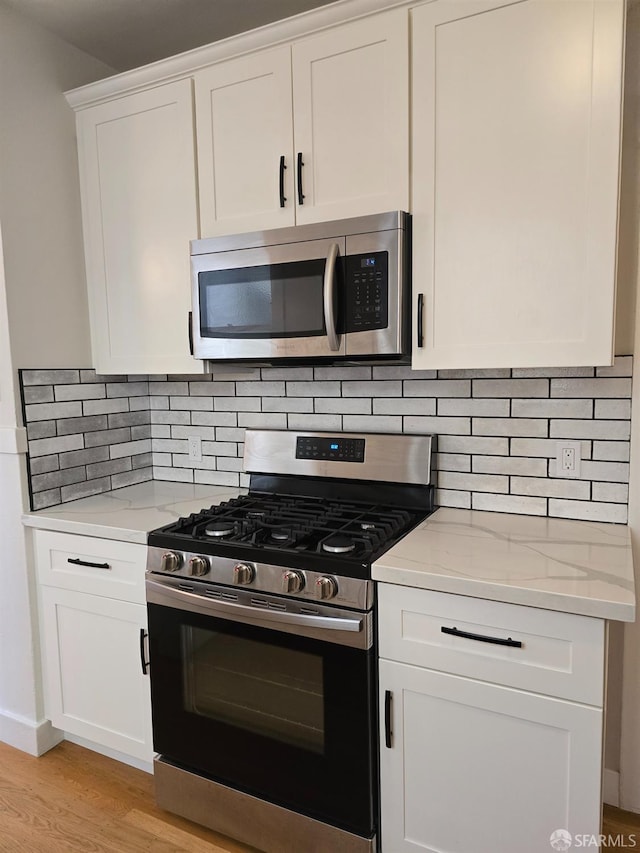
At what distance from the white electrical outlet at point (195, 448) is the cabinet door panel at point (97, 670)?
754 mm

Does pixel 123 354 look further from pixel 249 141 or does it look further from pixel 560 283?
pixel 560 283

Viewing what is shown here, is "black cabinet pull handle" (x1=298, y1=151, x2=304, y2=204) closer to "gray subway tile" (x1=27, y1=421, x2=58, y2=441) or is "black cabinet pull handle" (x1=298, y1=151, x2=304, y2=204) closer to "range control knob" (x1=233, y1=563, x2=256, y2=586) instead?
"range control knob" (x1=233, y1=563, x2=256, y2=586)

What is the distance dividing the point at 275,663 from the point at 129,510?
0.85 meters

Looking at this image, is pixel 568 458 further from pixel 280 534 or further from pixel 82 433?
pixel 82 433

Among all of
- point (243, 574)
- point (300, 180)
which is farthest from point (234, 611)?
point (300, 180)

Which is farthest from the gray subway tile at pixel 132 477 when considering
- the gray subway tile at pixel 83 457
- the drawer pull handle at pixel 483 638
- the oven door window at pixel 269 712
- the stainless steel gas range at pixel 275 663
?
the drawer pull handle at pixel 483 638

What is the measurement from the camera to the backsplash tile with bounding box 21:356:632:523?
182cm

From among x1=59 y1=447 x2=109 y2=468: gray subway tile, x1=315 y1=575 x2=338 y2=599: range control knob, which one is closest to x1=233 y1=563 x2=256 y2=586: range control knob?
x1=315 y1=575 x2=338 y2=599: range control knob

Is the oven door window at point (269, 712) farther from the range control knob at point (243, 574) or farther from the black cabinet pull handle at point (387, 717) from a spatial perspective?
the range control knob at point (243, 574)

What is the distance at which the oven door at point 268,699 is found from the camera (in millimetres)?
1535

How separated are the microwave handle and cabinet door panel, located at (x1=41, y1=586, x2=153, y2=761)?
107 centimetres

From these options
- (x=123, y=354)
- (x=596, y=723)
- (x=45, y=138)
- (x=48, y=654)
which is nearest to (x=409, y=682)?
(x=596, y=723)

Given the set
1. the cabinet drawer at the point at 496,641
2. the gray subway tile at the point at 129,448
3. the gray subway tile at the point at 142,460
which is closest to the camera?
the cabinet drawer at the point at 496,641

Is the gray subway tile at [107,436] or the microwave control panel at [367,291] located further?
the gray subway tile at [107,436]
